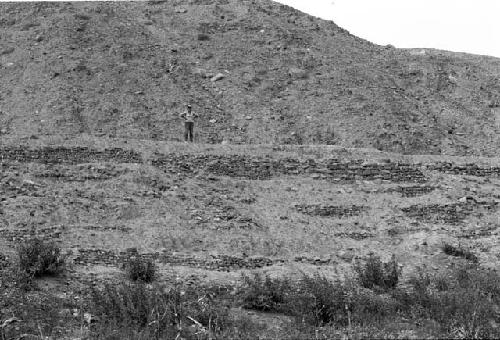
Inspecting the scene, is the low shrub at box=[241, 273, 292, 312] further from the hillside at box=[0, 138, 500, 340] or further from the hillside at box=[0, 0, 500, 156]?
the hillside at box=[0, 0, 500, 156]

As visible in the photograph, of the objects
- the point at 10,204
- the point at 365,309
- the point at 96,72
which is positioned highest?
the point at 96,72

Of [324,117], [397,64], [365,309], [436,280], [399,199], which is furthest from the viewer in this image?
[397,64]

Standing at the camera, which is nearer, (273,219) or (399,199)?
(273,219)

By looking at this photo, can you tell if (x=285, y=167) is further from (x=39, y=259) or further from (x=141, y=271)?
(x=39, y=259)

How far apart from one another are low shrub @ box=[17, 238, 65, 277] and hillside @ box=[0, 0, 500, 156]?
38.3 ft

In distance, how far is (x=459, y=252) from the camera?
14.3 m

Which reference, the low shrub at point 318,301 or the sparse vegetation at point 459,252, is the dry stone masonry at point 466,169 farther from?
the low shrub at point 318,301

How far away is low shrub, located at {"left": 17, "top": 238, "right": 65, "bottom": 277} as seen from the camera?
1187 cm

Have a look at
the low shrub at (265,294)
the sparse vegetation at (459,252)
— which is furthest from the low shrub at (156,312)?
the sparse vegetation at (459,252)

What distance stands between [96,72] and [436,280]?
18.6 metres

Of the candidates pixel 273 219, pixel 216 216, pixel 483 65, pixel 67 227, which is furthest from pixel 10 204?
pixel 483 65

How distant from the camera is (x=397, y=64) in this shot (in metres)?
31.3

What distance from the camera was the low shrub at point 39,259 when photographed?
1187cm

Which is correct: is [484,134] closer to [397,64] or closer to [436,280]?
[397,64]
